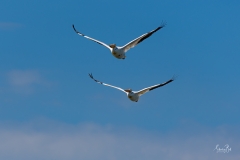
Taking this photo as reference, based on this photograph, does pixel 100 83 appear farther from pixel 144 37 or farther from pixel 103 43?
pixel 144 37

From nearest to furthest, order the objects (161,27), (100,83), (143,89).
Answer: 1. (161,27)
2. (143,89)
3. (100,83)

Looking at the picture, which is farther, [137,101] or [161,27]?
[137,101]

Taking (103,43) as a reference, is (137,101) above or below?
below

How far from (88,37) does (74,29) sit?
1.59 metres

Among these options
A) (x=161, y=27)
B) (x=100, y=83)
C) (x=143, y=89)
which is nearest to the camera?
(x=161, y=27)

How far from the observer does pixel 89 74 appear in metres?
67.8

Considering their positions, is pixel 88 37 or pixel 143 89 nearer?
pixel 143 89

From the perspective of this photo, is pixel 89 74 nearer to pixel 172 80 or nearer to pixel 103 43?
pixel 103 43

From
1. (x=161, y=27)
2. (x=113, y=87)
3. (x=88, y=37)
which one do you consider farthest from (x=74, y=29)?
(x=161, y=27)

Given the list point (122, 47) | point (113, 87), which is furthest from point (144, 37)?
point (113, 87)

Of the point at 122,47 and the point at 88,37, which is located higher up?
the point at 88,37

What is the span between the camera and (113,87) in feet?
214

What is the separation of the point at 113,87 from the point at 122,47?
17.3 feet

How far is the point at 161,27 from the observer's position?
58625 millimetres
